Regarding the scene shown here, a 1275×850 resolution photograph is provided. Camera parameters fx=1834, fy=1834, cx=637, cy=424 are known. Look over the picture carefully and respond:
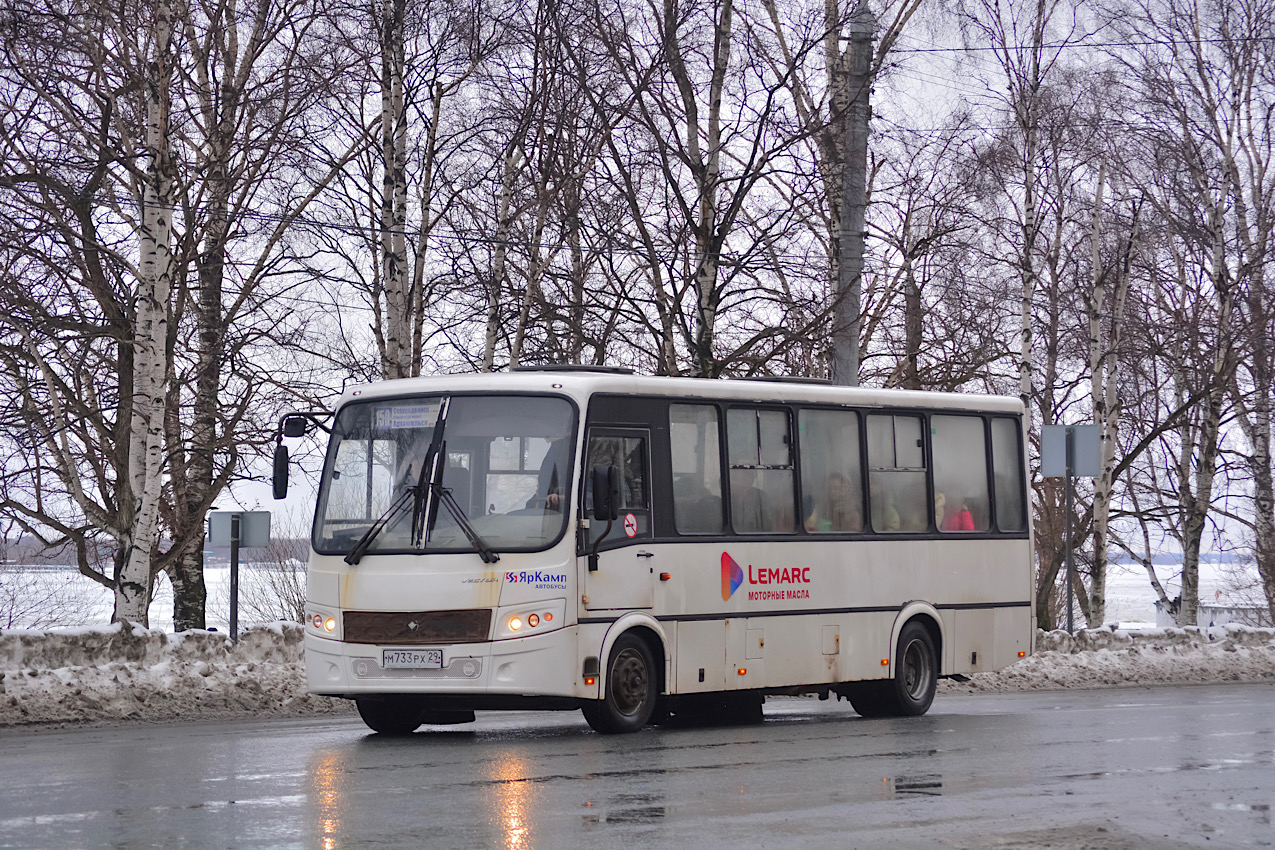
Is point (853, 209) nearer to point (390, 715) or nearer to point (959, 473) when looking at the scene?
point (959, 473)

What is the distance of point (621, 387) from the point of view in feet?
49.4

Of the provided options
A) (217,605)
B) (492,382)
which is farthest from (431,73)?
(217,605)

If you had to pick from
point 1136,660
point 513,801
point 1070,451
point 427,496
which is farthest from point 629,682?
point 1136,660

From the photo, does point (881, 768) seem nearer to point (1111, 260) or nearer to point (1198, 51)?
point (1111, 260)

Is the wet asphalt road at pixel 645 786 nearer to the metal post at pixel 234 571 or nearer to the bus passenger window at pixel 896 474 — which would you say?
the bus passenger window at pixel 896 474

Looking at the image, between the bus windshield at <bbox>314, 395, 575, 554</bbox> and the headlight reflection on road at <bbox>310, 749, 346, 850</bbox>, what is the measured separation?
210 centimetres

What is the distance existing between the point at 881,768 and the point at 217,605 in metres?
50.8

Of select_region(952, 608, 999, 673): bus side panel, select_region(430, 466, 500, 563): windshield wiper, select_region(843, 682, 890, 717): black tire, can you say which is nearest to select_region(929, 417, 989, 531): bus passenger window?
select_region(952, 608, 999, 673): bus side panel

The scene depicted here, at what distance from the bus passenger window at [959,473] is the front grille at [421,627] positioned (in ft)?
19.7

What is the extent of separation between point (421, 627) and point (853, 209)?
10.8 meters

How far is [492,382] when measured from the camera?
48.6 ft

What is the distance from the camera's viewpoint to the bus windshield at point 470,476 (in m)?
14.3

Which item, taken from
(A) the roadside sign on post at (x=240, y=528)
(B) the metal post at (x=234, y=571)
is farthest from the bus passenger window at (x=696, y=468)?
(A) the roadside sign on post at (x=240, y=528)

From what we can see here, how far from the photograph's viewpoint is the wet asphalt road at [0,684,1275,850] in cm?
902
